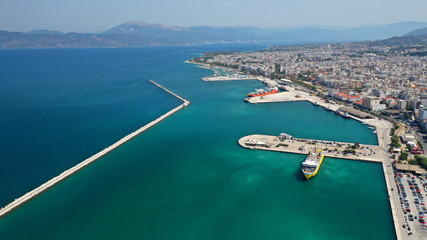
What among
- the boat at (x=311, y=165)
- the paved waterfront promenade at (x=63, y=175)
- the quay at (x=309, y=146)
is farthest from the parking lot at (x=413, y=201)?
the paved waterfront promenade at (x=63, y=175)

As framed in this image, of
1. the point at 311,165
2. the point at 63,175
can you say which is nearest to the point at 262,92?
the point at 311,165

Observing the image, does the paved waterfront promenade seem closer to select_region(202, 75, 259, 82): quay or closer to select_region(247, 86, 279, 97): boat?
select_region(247, 86, 279, 97): boat

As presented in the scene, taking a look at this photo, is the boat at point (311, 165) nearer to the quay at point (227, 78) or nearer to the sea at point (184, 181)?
the sea at point (184, 181)

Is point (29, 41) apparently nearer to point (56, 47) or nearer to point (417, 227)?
point (56, 47)

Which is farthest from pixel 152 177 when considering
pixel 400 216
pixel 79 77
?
pixel 79 77

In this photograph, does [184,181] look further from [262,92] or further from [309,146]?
[262,92]

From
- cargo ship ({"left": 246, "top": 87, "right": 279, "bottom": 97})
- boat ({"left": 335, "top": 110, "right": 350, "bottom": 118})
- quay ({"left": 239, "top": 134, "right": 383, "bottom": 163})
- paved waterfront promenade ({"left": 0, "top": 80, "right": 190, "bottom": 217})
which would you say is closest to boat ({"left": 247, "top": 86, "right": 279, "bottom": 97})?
cargo ship ({"left": 246, "top": 87, "right": 279, "bottom": 97})
